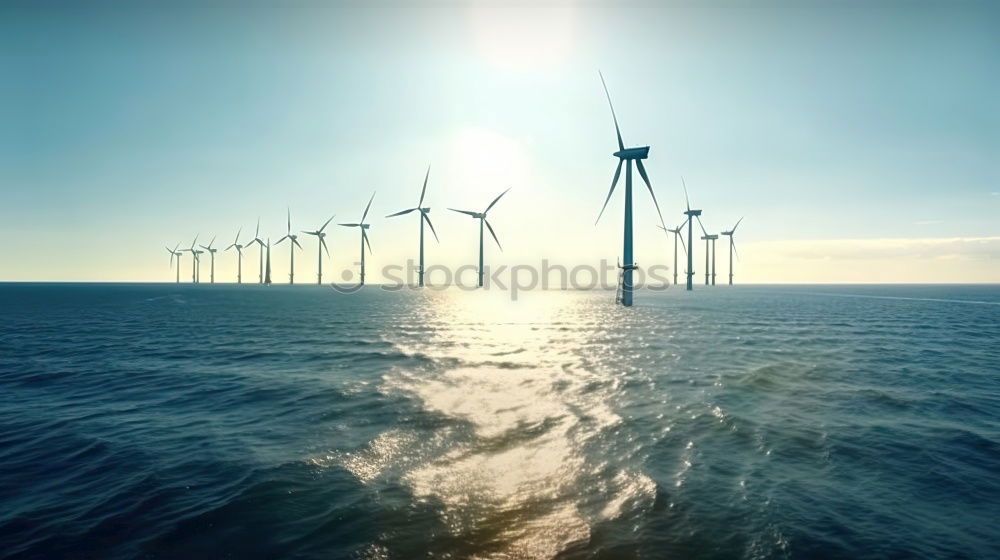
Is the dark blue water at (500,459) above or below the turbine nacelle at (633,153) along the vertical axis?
below

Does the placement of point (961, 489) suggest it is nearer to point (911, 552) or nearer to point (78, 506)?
point (911, 552)

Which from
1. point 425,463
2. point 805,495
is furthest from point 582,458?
point 805,495

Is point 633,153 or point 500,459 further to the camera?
point 633,153

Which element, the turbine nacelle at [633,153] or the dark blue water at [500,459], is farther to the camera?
the turbine nacelle at [633,153]

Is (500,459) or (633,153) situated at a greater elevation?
(633,153)
